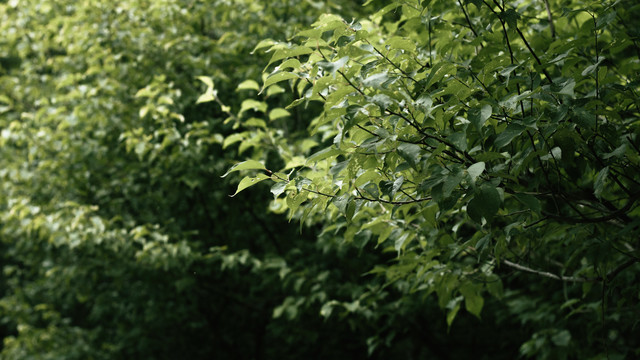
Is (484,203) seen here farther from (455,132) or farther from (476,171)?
(455,132)

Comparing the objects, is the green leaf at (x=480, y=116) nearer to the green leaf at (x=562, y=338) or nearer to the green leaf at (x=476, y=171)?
the green leaf at (x=476, y=171)

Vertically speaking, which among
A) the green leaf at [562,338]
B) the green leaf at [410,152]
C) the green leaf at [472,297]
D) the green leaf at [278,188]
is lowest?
the green leaf at [562,338]

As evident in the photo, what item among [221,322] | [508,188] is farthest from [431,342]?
[508,188]

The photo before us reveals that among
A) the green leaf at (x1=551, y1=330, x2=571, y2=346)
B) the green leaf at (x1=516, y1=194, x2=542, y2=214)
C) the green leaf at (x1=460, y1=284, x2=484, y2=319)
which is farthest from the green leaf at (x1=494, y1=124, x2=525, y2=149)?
the green leaf at (x1=551, y1=330, x2=571, y2=346)

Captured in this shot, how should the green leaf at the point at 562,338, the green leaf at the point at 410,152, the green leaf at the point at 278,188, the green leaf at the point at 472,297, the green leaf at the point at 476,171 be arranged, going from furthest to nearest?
1. the green leaf at the point at 562,338
2. the green leaf at the point at 472,297
3. the green leaf at the point at 278,188
4. the green leaf at the point at 410,152
5. the green leaf at the point at 476,171

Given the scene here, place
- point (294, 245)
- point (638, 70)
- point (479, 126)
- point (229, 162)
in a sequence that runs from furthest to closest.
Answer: point (294, 245)
point (229, 162)
point (638, 70)
point (479, 126)

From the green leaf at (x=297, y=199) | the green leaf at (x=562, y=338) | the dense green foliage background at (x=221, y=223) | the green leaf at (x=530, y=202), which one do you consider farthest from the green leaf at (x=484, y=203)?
the green leaf at (x=562, y=338)

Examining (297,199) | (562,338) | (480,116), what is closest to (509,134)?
(480,116)

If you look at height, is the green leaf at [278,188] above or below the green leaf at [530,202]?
above

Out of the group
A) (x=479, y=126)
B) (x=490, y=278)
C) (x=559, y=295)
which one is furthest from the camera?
(x=559, y=295)

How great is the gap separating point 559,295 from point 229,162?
2499 millimetres

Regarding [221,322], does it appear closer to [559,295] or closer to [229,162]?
[229,162]

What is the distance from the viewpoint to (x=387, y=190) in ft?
5.09

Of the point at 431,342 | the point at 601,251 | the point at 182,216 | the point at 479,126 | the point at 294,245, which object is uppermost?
the point at 479,126
